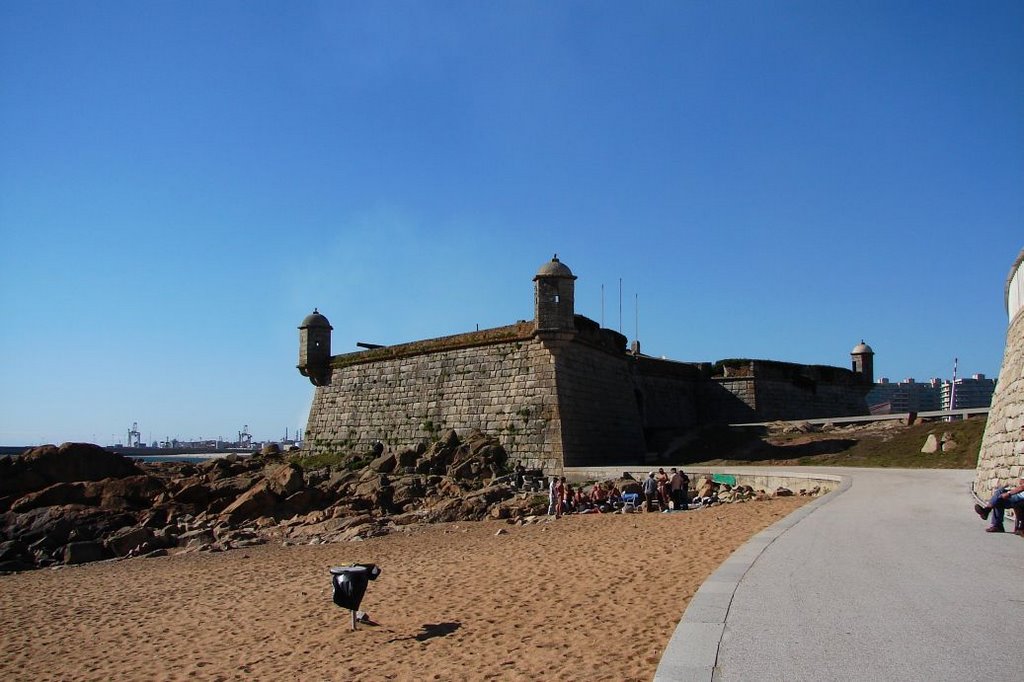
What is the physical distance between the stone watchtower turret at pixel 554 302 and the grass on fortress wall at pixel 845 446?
7.12 meters

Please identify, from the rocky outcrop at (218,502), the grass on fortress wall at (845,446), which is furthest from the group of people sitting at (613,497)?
the grass on fortress wall at (845,446)

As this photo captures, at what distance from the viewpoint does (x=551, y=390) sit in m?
25.1

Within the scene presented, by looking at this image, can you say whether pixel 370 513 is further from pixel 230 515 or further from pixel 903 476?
pixel 903 476

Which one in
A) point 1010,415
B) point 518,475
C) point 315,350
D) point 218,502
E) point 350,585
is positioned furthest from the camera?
point 315,350

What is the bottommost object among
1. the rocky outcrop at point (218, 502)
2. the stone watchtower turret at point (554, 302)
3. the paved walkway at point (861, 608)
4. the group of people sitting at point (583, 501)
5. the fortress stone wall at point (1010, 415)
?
the rocky outcrop at point (218, 502)

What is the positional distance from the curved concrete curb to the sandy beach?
60 cm

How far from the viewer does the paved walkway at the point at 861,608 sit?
4730mm

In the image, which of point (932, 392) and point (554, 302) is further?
point (932, 392)

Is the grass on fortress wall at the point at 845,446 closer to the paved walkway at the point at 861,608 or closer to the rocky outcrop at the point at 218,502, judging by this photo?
the rocky outcrop at the point at 218,502

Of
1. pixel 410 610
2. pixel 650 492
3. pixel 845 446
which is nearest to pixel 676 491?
pixel 650 492

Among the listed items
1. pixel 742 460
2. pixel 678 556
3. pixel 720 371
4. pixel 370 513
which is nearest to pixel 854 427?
pixel 742 460

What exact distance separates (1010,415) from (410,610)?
10.2m

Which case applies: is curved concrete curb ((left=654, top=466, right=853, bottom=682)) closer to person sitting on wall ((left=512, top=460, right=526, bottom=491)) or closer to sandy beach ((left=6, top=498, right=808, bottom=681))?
sandy beach ((left=6, top=498, right=808, bottom=681))

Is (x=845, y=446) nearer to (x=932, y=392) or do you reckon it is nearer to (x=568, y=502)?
(x=568, y=502)
